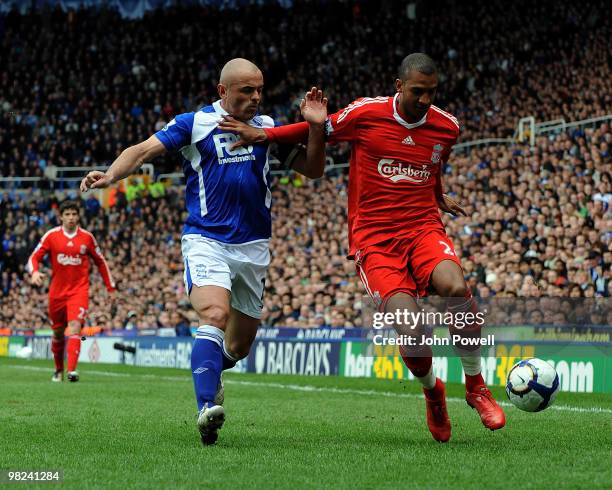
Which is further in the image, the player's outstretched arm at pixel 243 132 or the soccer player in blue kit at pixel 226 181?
the player's outstretched arm at pixel 243 132

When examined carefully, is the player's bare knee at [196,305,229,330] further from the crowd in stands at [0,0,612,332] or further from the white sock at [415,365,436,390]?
the crowd in stands at [0,0,612,332]

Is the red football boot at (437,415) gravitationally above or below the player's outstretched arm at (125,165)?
below

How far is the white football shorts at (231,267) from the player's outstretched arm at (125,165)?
0.63m

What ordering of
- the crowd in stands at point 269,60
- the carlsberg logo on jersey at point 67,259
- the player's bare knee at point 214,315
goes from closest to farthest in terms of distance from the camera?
1. the player's bare knee at point 214,315
2. the carlsberg logo on jersey at point 67,259
3. the crowd in stands at point 269,60

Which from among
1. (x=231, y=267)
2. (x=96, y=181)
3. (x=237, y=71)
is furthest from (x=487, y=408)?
(x=96, y=181)

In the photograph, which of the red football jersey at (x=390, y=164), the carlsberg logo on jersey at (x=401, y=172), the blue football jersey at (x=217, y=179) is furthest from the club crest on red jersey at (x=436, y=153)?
the blue football jersey at (x=217, y=179)

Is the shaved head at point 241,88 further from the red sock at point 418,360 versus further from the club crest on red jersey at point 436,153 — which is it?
the red sock at point 418,360

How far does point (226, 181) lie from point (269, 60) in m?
31.8

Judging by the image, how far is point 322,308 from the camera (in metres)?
21.6

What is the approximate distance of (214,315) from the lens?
22.3ft

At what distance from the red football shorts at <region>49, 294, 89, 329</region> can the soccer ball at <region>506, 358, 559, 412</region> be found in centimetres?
930

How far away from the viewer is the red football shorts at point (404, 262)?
22.8ft

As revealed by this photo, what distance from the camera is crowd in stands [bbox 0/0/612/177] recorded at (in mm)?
27812

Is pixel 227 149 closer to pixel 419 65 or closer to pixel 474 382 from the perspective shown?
pixel 419 65
